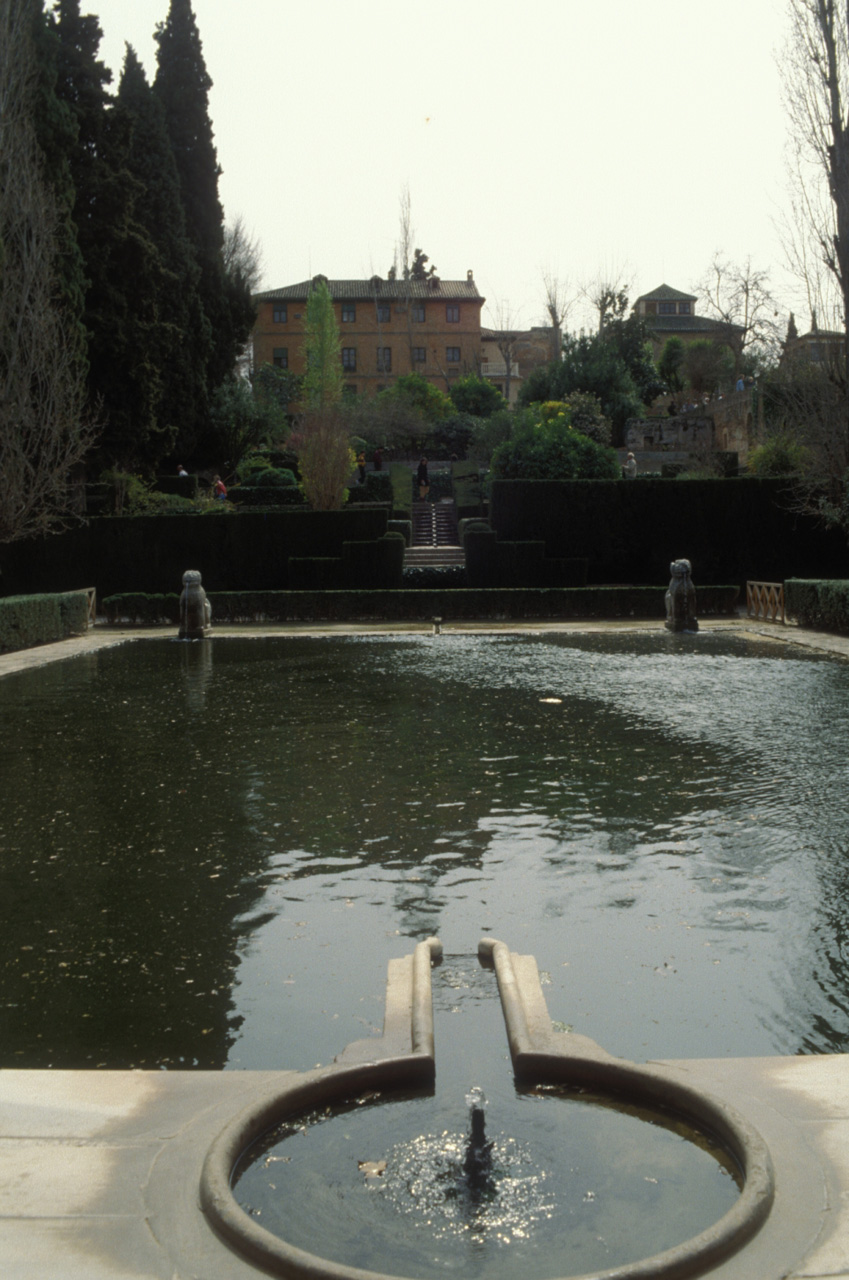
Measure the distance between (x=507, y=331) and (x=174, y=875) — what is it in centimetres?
6904

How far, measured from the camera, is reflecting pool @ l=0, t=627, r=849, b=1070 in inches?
155

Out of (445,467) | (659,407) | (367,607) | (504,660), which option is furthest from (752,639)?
(659,407)

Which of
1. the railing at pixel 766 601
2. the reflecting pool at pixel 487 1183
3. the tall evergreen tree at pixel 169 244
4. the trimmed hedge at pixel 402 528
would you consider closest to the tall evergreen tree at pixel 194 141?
the tall evergreen tree at pixel 169 244

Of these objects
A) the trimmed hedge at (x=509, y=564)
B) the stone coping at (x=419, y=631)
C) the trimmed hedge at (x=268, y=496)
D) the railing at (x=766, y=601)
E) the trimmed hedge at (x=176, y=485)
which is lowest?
the stone coping at (x=419, y=631)

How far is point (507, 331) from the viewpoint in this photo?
71.2m

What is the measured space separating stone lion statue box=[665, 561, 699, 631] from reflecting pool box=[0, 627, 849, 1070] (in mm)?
7860

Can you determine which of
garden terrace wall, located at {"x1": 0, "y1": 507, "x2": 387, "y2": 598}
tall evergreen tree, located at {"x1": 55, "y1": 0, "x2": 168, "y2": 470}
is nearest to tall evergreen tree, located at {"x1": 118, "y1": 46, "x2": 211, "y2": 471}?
tall evergreen tree, located at {"x1": 55, "y1": 0, "x2": 168, "y2": 470}

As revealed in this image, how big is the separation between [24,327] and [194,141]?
2233 cm

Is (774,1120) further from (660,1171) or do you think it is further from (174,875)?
(174,875)

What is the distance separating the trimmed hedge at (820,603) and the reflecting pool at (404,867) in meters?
7.07

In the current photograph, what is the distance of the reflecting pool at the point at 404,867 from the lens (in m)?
3.94

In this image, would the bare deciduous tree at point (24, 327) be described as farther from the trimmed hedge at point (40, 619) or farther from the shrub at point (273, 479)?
the shrub at point (273, 479)

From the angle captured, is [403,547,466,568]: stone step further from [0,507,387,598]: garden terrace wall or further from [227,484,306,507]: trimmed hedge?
[227,484,306,507]: trimmed hedge

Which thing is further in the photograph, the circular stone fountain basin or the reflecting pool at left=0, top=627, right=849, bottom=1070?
the reflecting pool at left=0, top=627, right=849, bottom=1070
